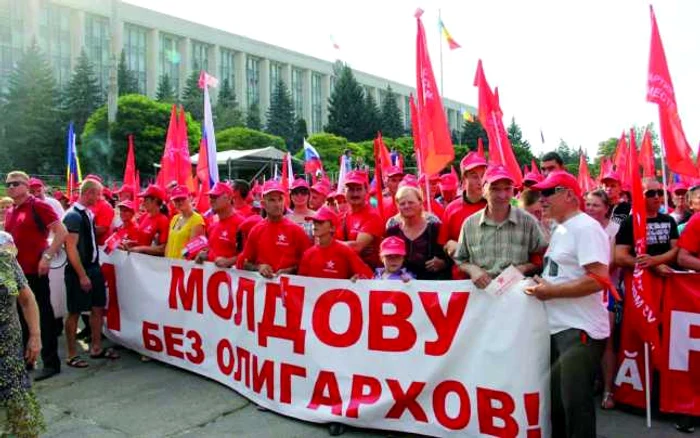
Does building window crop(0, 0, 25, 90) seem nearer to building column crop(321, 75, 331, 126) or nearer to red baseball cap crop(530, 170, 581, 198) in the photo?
building column crop(321, 75, 331, 126)

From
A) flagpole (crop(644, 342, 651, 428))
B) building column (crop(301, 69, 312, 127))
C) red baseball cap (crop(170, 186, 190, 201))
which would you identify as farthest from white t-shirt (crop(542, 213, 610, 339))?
building column (crop(301, 69, 312, 127))

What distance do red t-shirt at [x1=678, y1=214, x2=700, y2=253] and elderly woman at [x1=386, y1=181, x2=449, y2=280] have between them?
5.76ft

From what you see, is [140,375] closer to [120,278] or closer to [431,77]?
[120,278]

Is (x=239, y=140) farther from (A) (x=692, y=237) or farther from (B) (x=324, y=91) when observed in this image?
(B) (x=324, y=91)

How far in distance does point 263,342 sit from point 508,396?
209 centimetres

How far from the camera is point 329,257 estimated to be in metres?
4.85

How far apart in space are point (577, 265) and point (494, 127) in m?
4.28

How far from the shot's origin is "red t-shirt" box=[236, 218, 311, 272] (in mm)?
5246

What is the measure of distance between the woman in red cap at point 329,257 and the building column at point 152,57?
8262cm

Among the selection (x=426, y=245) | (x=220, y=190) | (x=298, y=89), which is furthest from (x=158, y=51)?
(x=426, y=245)

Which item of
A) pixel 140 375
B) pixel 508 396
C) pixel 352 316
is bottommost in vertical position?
pixel 140 375

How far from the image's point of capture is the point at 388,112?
72938mm

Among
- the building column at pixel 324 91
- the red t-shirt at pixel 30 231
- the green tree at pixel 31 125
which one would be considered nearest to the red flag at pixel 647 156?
the red t-shirt at pixel 30 231

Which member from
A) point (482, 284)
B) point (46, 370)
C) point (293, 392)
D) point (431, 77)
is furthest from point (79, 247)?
point (482, 284)
